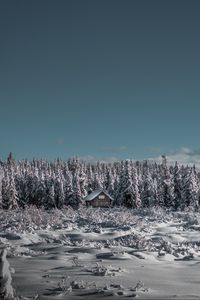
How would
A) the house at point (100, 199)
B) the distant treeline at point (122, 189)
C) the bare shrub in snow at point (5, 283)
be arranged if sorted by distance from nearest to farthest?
the bare shrub in snow at point (5, 283) < the distant treeline at point (122, 189) < the house at point (100, 199)

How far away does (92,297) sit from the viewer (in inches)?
383

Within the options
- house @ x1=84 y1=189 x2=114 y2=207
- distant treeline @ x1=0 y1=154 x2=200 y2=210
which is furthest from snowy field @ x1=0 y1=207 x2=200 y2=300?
house @ x1=84 y1=189 x2=114 y2=207

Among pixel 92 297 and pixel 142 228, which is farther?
pixel 142 228

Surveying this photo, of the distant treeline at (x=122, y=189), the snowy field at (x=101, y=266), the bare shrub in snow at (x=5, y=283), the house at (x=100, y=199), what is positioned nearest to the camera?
the bare shrub in snow at (x=5, y=283)

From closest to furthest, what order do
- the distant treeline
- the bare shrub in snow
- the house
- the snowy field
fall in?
the bare shrub in snow
the snowy field
the distant treeline
the house

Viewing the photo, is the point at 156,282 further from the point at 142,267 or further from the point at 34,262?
the point at 34,262

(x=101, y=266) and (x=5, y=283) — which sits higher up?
(x=5, y=283)

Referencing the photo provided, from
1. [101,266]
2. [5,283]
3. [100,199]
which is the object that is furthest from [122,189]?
[5,283]

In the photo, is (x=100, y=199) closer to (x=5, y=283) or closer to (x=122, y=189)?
(x=122, y=189)

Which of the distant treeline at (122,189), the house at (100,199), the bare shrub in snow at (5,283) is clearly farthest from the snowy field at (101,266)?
the house at (100,199)

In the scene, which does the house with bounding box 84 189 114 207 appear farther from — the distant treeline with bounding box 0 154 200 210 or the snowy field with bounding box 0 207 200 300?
the snowy field with bounding box 0 207 200 300

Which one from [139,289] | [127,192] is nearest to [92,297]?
[139,289]

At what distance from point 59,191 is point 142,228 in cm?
6758

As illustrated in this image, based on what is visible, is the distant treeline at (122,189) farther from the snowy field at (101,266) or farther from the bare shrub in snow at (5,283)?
the bare shrub in snow at (5,283)
